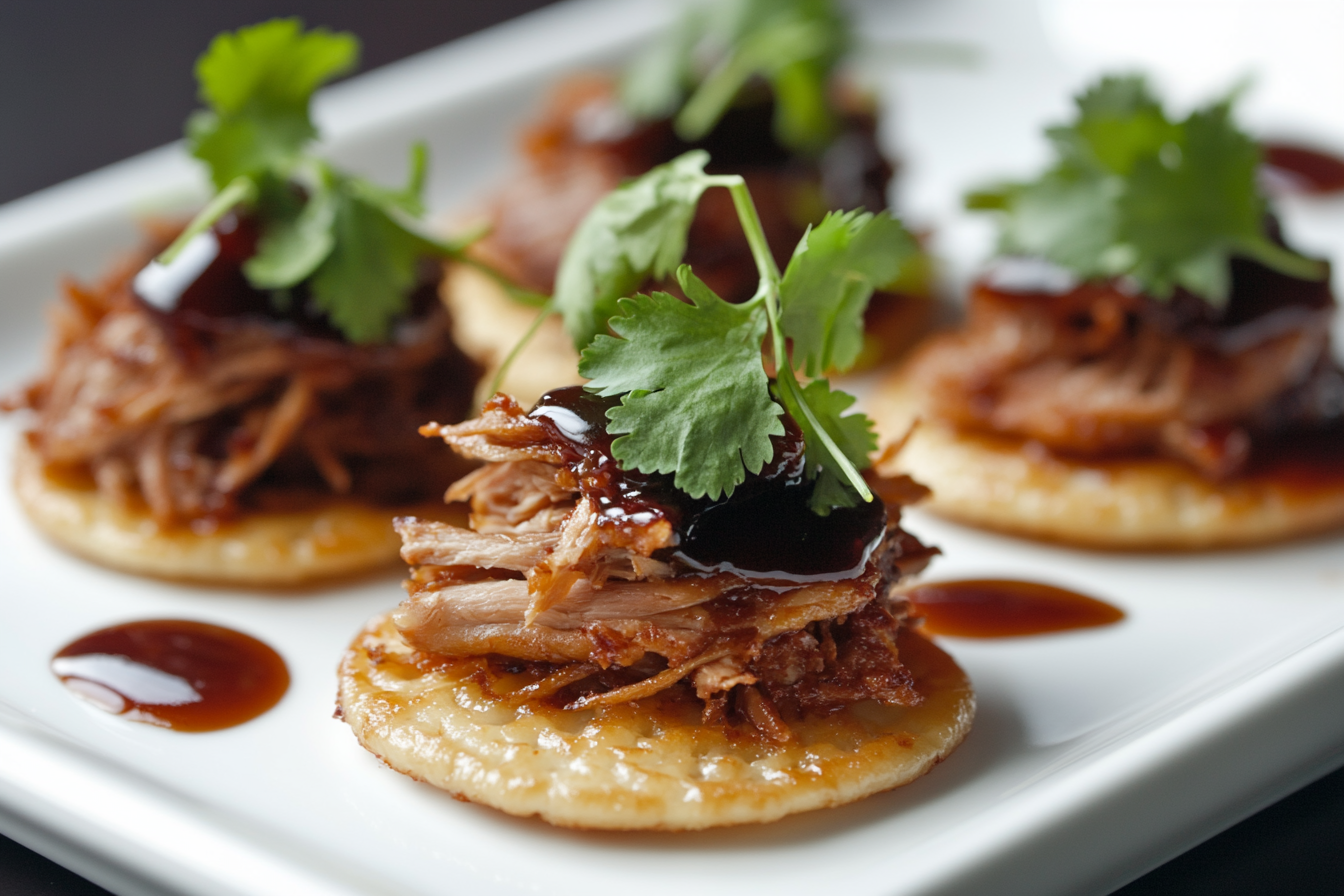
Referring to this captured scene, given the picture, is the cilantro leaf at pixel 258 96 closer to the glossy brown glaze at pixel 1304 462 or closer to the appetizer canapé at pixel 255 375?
the appetizer canapé at pixel 255 375

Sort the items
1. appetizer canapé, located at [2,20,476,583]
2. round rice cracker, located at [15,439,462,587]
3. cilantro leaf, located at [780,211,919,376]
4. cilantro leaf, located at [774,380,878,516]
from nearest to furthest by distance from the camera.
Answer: cilantro leaf, located at [774,380,878,516], cilantro leaf, located at [780,211,919,376], round rice cracker, located at [15,439,462,587], appetizer canapé, located at [2,20,476,583]

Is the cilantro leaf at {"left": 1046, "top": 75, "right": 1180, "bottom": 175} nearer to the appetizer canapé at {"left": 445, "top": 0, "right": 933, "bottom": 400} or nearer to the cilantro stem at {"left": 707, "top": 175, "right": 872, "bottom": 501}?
the appetizer canapé at {"left": 445, "top": 0, "right": 933, "bottom": 400}

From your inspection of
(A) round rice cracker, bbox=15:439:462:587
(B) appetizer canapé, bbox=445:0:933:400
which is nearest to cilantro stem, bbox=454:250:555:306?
(A) round rice cracker, bbox=15:439:462:587

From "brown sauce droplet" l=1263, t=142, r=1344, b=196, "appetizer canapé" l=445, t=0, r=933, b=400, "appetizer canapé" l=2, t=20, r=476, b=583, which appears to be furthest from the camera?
"brown sauce droplet" l=1263, t=142, r=1344, b=196

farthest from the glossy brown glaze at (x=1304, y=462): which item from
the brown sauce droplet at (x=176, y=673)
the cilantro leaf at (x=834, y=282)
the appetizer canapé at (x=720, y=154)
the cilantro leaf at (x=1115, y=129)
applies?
the brown sauce droplet at (x=176, y=673)

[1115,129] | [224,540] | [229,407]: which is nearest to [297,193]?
[229,407]

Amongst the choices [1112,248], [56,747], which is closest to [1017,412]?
[1112,248]

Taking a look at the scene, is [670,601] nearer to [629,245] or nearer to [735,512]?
[735,512]
